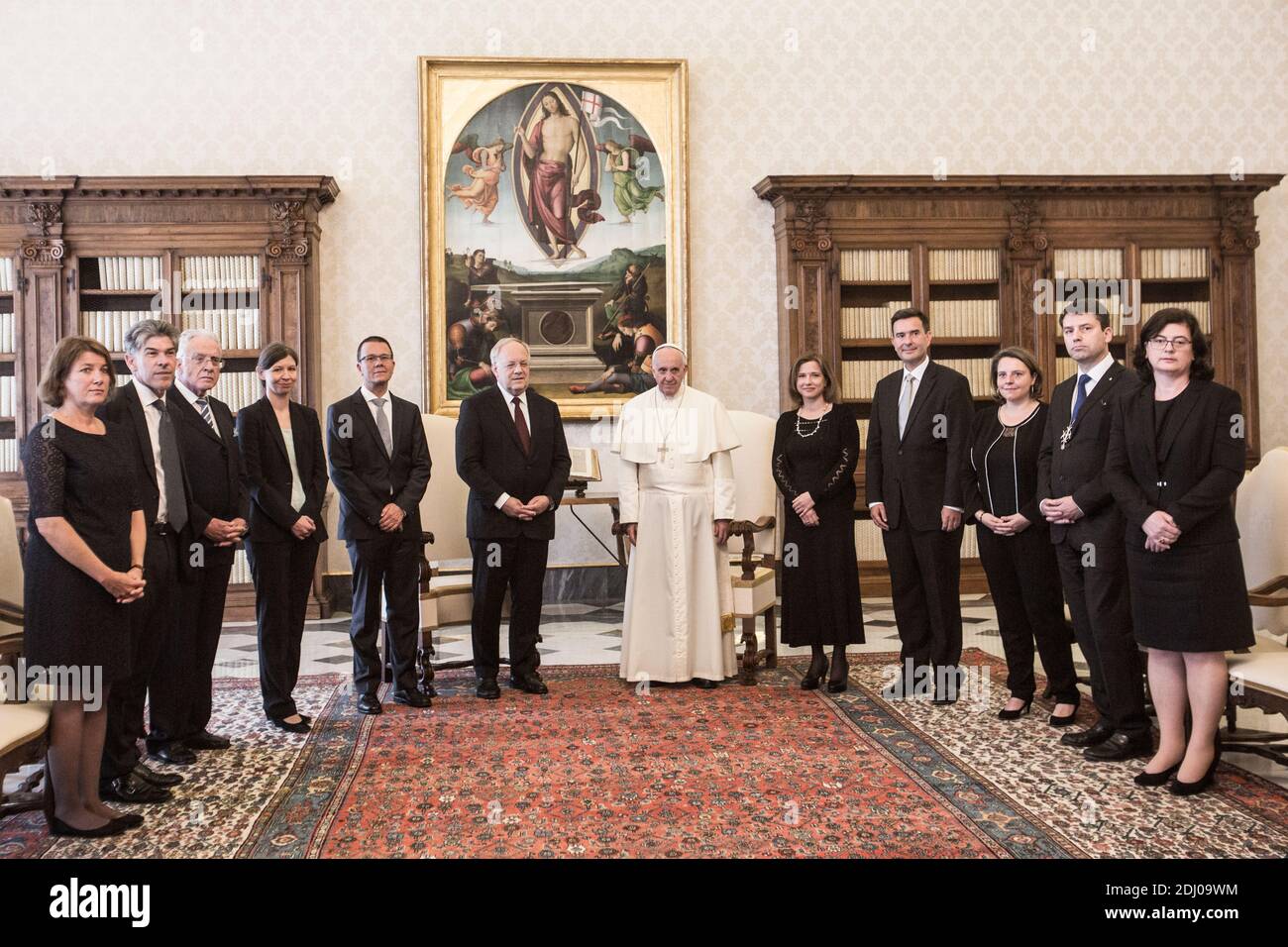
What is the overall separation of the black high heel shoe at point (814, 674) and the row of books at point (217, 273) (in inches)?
193

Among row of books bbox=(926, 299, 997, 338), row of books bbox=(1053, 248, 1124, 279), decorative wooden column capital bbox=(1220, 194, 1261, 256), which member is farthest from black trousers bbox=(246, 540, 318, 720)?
decorative wooden column capital bbox=(1220, 194, 1261, 256)

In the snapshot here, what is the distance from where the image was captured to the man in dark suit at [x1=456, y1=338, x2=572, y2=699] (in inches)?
208

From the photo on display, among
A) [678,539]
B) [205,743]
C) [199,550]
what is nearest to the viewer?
[199,550]

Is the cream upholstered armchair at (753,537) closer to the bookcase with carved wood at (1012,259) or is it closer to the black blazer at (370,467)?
the black blazer at (370,467)

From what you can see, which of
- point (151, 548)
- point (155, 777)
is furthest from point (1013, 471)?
point (155, 777)

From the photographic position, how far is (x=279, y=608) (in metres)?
4.57

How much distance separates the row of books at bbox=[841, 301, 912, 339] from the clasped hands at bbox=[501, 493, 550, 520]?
379 centimetres

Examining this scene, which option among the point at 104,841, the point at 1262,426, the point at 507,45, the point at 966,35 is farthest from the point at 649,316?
the point at 104,841

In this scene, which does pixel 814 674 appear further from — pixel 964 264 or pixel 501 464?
pixel 964 264

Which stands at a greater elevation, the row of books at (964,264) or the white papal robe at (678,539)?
the row of books at (964,264)

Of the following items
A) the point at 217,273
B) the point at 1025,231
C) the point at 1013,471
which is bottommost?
the point at 1013,471

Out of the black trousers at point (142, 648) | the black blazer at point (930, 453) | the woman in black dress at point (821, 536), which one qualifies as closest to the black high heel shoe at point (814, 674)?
the woman in black dress at point (821, 536)

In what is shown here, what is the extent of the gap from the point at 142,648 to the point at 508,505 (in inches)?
72.0

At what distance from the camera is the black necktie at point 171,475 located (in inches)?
156
